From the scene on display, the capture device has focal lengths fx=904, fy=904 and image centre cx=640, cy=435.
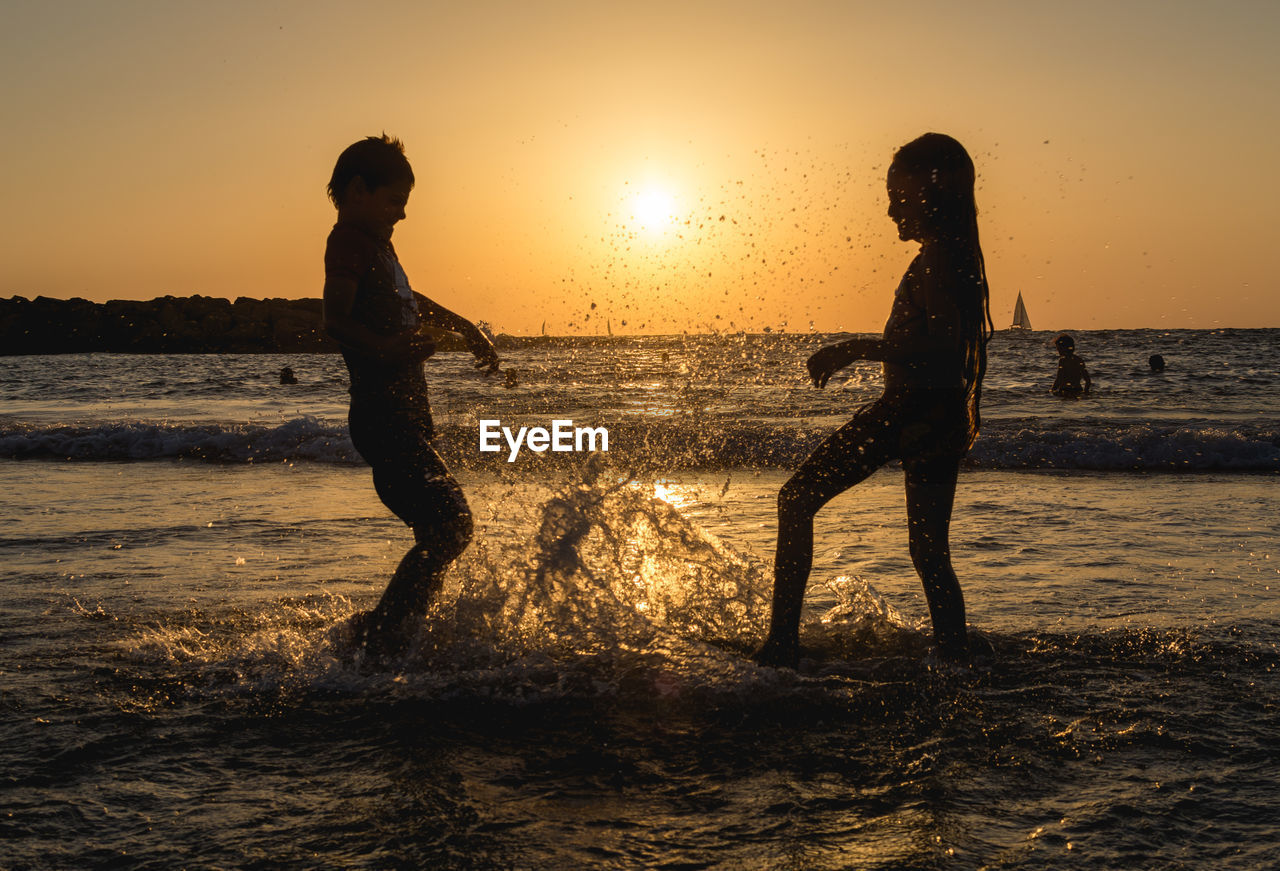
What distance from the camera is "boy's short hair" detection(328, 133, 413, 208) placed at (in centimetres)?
312

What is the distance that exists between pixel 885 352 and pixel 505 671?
1807 mm

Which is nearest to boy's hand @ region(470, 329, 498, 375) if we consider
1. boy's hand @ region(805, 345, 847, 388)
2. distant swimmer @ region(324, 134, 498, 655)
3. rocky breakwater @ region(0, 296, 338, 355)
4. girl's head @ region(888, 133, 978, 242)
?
distant swimmer @ region(324, 134, 498, 655)

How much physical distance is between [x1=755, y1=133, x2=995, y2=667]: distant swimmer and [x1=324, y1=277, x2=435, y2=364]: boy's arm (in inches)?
57.0

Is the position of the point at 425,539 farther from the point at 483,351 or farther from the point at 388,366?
the point at 483,351

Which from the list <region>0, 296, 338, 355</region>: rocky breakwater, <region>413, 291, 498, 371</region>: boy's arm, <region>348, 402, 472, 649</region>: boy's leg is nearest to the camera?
<region>348, 402, 472, 649</region>: boy's leg

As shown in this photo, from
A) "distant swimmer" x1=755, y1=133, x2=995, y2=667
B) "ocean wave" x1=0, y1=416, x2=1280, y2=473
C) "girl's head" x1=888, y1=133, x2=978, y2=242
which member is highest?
"girl's head" x1=888, y1=133, x2=978, y2=242

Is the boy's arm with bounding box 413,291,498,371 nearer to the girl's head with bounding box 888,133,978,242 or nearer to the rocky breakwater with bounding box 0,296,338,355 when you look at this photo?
the girl's head with bounding box 888,133,978,242

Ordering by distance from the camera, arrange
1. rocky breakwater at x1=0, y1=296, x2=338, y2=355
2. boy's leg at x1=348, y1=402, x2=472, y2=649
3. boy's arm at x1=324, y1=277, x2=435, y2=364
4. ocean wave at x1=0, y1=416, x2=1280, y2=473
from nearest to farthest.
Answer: boy's arm at x1=324, y1=277, x2=435, y2=364 → boy's leg at x1=348, y1=402, x2=472, y2=649 → ocean wave at x1=0, y1=416, x2=1280, y2=473 → rocky breakwater at x1=0, y1=296, x2=338, y2=355

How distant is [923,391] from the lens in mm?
3152

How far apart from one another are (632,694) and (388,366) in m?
1.44

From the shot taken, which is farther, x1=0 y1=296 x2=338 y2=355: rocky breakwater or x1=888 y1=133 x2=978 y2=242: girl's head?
x1=0 y1=296 x2=338 y2=355: rocky breakwater

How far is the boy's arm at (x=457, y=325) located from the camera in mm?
3576

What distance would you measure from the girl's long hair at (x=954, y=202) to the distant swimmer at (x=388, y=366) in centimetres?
178

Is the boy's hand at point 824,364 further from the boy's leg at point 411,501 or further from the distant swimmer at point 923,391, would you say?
the boy's leg at point 411,501
